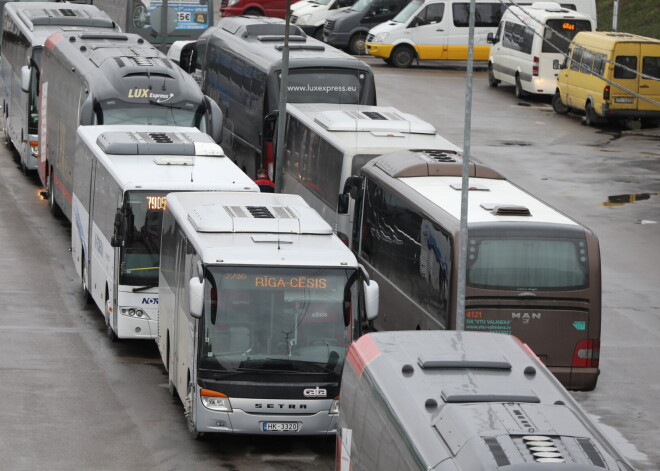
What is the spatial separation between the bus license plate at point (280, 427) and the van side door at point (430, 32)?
36304mm

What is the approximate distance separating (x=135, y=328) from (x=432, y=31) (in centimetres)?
3277

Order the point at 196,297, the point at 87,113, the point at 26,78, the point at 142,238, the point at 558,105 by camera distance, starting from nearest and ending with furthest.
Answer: the point at 196,297 → the point at 142,238 → the point at 87,113 → the point at 26,78 → the point at 558,105

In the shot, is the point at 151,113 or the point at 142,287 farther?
the point at 151,113

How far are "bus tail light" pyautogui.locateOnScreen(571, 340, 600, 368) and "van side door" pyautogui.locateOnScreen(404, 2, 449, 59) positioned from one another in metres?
33.9

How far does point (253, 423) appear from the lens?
16.0 metres

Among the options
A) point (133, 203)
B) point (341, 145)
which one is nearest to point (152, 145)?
point (133, 203)

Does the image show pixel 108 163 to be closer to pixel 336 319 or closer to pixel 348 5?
pixel 336 319

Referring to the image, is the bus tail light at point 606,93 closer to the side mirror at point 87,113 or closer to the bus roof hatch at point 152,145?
the side mirror at point 87,113

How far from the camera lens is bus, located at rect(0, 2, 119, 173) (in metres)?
32.6

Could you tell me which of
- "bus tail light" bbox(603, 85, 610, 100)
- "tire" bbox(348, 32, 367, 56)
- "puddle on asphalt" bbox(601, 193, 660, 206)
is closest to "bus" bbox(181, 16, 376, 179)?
"puddle on asphalt" bbox(601, 193, 660, 206)

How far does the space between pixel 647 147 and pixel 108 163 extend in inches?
835

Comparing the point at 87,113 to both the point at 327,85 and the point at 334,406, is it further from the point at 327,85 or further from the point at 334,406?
the point at 334,406

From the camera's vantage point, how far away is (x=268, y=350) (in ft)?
52.2

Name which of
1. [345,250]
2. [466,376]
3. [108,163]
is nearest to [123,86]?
[108,163]
